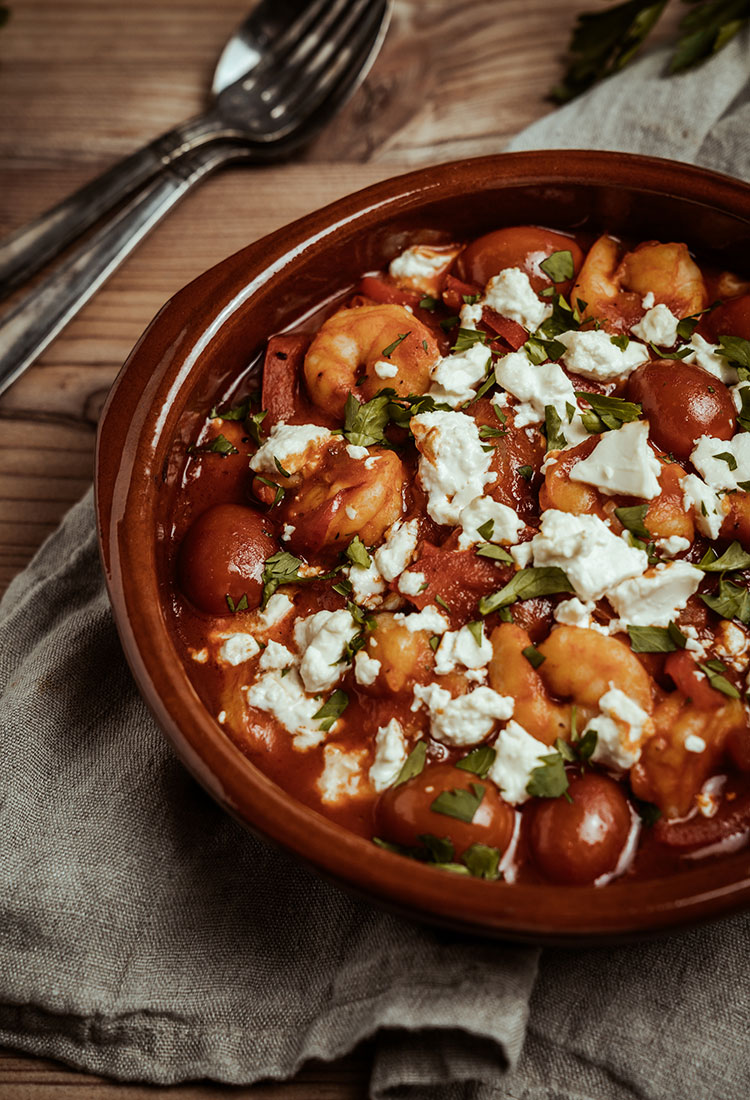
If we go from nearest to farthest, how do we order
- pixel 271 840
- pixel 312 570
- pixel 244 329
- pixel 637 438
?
pixel 271 840, pixel 637 438, pixel 312 570, pixel 244 329

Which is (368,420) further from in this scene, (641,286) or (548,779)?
(548,779)

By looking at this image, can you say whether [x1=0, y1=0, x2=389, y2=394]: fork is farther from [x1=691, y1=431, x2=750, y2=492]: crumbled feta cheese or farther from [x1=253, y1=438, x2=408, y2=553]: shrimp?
[x1=691, y1=431, x2=750, y2=492]: crumbled feta cheese

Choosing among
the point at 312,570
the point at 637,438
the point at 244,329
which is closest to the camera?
the point at 637,438

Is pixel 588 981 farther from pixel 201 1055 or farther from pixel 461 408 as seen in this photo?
pixel 461 408

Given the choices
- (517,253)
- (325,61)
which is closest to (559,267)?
(517,253)

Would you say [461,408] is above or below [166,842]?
above

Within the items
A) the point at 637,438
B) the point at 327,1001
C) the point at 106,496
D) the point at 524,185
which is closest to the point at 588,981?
the point at 327,1001

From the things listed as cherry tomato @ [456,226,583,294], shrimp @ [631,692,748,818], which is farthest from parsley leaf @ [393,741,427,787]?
cherry tomato @ [456,226,583,294]
